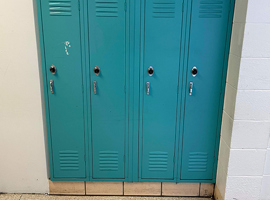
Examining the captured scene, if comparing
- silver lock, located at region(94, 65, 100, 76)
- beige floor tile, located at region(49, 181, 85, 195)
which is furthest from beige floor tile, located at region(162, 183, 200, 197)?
silver lock, located at region(94, 65, 100, 76)

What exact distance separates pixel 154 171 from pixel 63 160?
0.79 metres

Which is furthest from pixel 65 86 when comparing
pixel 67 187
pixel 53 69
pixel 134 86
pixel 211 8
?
pixel 211 8

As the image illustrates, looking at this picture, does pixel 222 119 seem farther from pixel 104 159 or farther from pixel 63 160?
pixel 63 160

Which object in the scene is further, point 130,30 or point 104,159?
point 104,159

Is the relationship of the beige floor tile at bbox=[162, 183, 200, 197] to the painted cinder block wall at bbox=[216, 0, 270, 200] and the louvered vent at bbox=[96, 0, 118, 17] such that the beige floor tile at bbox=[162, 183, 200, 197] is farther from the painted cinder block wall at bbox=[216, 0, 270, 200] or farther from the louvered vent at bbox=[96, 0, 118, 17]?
the louvered vent at bbox=[96, 0, 118, 17]

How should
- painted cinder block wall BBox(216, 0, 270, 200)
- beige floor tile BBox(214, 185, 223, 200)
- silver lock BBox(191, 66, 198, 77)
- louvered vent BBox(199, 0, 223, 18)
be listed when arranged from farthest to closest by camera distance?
beige floor tile BBox(214, 185, 223, 200) < silver lock BBox(191, 66, 198, 77) < louvered vent BBox(199, 0, 223, 18) < painted cinder block wall BBox(216, 0, 270, 200)

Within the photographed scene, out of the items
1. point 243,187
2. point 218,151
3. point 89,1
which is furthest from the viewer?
point 218,151

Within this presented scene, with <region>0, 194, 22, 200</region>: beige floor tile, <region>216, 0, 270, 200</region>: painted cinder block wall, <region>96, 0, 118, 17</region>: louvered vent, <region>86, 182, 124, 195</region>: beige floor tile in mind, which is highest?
<region>96, 0, 118, 17</region>: louvered vent

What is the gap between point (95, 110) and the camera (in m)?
2.26

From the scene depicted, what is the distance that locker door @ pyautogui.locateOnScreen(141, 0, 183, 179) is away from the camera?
81.6 inches

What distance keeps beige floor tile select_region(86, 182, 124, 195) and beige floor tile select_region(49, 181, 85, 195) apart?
63mm

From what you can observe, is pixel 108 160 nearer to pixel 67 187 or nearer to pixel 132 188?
pixel 132 188

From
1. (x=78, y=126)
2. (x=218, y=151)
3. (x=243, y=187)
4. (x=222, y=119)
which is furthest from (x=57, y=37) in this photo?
(x=243, y=187)

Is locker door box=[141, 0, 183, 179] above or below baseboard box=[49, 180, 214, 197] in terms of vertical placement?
above
